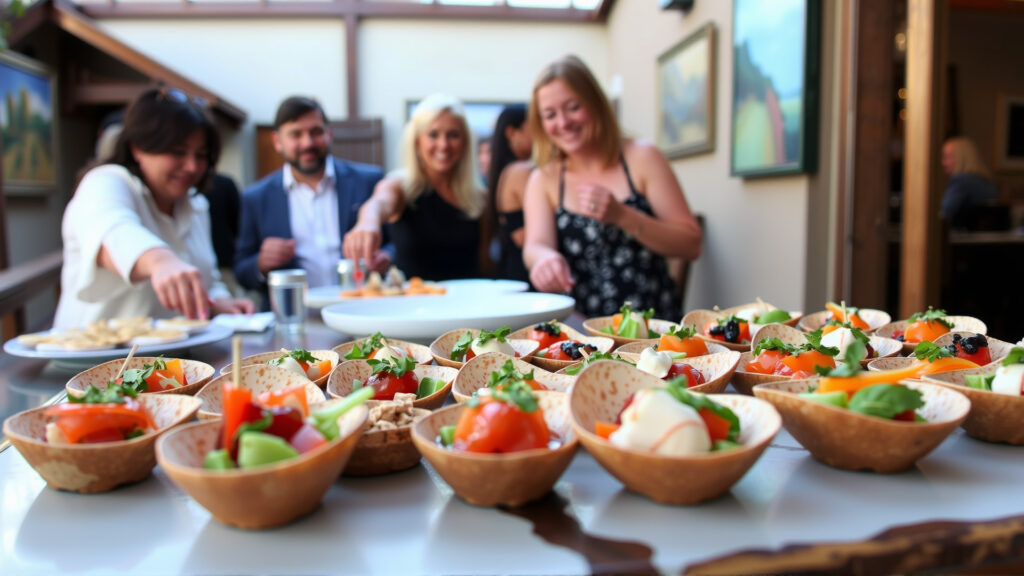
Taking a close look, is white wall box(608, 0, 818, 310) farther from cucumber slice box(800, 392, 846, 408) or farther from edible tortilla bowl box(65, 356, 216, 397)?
edible tortilla bowl box(65, 356, 216, 397)

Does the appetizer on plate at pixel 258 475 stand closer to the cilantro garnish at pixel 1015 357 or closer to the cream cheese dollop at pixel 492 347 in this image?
the cream cheese dollop at pixel 492 347

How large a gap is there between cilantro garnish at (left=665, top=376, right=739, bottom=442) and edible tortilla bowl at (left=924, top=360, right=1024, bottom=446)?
29 centimetres

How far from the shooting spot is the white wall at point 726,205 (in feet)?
11.9

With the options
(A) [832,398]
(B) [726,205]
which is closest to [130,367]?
(A) [832,398]

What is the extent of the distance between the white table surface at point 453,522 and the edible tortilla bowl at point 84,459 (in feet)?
0.05

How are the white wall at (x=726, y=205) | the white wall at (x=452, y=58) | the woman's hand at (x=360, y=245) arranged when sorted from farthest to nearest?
the white wall at (x=452, y=58)
the white wall at (x=726, y=205)
the woman's hand at (x=360, y=245)

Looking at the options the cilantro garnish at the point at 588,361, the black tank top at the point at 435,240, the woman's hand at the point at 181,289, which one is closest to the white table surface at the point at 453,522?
the cilantro garnish at the point at 588,361

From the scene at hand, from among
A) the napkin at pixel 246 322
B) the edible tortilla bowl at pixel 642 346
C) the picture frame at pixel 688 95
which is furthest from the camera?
the picture frame at pixel 688 95

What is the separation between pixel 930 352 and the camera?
3.06 feet

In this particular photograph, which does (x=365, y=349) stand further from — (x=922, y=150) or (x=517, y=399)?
(x=922, y=150)

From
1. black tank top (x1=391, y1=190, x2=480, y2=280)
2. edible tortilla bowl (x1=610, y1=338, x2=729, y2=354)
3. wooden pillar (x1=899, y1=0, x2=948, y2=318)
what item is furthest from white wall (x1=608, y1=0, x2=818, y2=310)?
edible tortilla bowl (x1=610, y1=338, x2=729, y2=354)

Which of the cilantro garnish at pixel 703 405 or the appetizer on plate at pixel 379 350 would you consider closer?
the cilantro garnish at pixel 703 405

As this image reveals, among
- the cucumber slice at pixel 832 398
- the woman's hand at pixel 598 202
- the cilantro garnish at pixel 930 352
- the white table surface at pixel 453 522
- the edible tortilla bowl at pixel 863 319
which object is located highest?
the woman's hand at pixel 598 202

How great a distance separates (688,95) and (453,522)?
4818 millimetres
